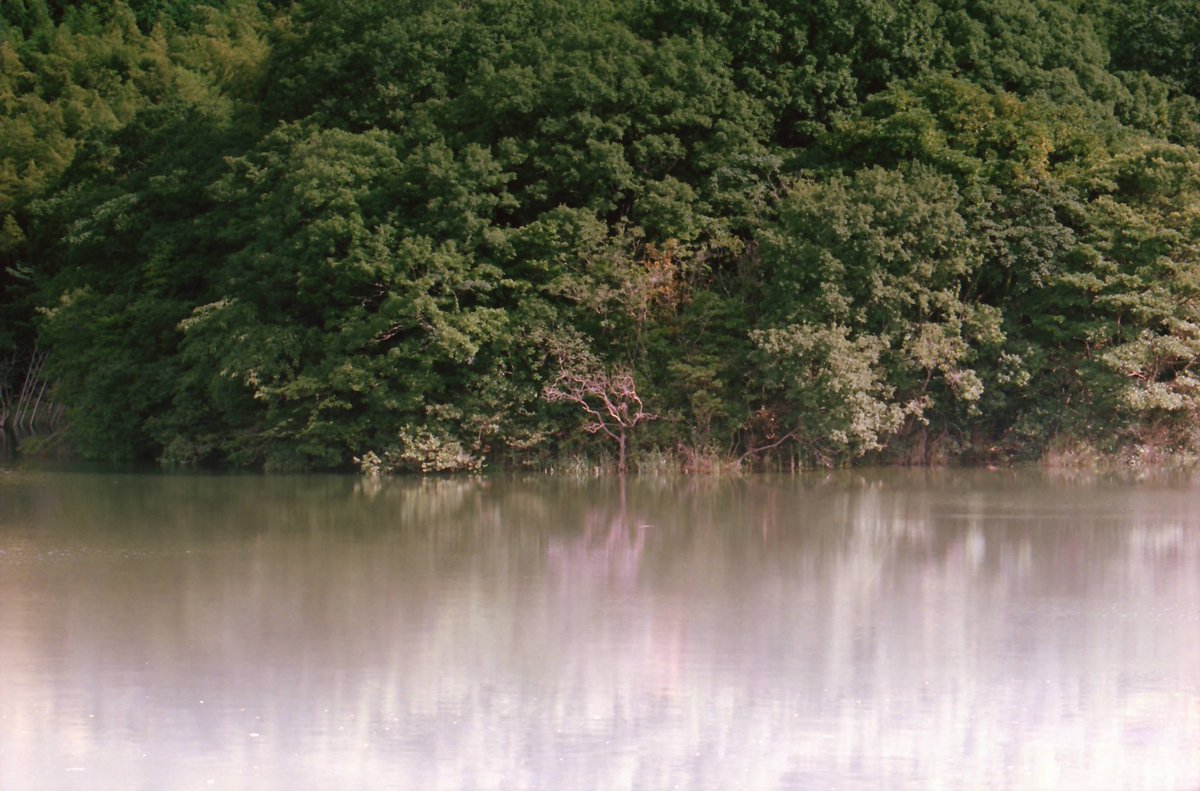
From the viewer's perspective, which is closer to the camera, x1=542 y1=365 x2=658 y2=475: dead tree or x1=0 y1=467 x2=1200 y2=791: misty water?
x1=0 y1=467 x2=1200 y2=791: misty water

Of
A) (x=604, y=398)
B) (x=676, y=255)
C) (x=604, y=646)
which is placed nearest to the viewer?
(x=604, y=646)

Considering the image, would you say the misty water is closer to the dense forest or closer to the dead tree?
the dead tree

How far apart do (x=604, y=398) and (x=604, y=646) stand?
13541 mm

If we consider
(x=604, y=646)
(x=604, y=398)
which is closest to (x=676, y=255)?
(x=604, y=398)

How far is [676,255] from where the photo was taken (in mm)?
27688

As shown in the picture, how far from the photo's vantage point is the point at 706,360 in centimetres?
2683

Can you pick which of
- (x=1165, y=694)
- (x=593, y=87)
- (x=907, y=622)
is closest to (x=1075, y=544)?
(x=907, y=622)

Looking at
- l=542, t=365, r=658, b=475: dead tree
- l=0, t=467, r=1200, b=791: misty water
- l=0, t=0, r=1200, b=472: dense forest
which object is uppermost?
l=0, t=0, r=1200, b=472: dense forest

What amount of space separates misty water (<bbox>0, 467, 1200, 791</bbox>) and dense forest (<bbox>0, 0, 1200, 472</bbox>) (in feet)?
15.0

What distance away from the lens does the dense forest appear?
1046 inches

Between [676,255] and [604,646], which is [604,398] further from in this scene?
[604,646]

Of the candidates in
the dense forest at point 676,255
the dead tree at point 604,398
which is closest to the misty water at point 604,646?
the dead tree at point 604,398

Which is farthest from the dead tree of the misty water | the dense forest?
the misty water

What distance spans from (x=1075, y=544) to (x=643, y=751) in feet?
32.5
